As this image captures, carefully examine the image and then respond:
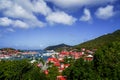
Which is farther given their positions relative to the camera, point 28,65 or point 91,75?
point 28,65

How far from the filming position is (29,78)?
36.0 m

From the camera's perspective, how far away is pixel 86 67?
37.2m

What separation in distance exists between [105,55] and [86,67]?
142 inches

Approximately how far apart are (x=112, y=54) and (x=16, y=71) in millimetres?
14448

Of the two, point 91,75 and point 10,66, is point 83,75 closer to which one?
point 91,75

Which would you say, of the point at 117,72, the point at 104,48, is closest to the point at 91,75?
the point at 117,72

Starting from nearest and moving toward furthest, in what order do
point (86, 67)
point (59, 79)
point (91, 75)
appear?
point (91, 75) → point (86, 67) → point (59, 79)

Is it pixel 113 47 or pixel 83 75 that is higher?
pixel 113 47

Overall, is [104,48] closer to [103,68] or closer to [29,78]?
Answer: [103,68]

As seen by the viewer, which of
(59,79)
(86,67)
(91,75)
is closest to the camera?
(91,75)

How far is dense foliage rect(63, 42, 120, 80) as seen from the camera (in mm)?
34981

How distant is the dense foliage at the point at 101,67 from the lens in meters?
35.0

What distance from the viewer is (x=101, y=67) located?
36.3 m

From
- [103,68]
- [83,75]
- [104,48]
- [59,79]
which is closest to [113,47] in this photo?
[104,48]
